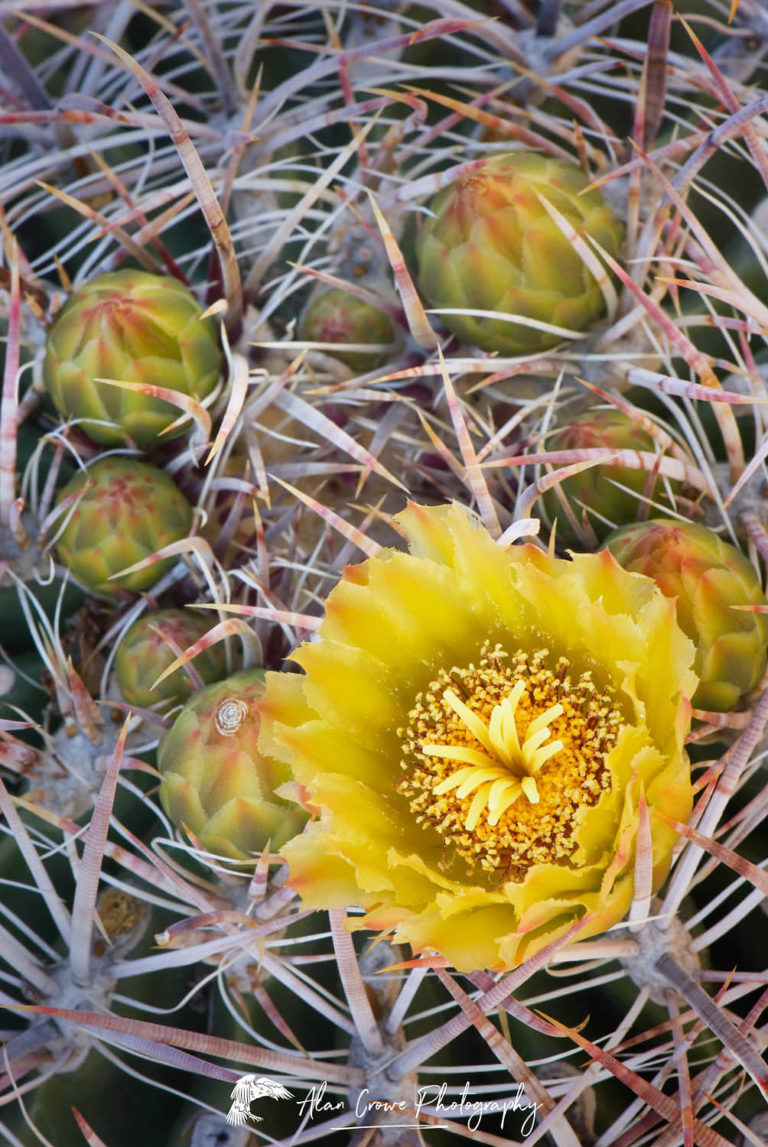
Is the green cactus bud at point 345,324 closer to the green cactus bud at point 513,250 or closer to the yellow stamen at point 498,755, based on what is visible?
the green cactus bud at point 513,250

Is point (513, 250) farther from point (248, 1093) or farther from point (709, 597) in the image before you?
point (248, 1093)

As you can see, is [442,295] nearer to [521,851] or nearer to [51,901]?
[521,851]

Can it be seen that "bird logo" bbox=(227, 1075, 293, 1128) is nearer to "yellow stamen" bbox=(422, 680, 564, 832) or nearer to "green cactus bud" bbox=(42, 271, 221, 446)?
"yellow stamen" bbox=(422, 680, 564, 832)

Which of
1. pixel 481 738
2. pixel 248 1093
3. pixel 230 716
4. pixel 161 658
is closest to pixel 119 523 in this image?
pixel 161 658

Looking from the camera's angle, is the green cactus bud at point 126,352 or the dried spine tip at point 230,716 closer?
the dried spine tip at point 230,716

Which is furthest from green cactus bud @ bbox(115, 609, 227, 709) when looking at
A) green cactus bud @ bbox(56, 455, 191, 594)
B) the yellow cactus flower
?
the yellow cactus flower

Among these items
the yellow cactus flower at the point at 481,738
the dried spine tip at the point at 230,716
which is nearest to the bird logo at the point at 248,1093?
the yellow cactus flower at the point at 481,738

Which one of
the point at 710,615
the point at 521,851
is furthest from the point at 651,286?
the point at 521,851
